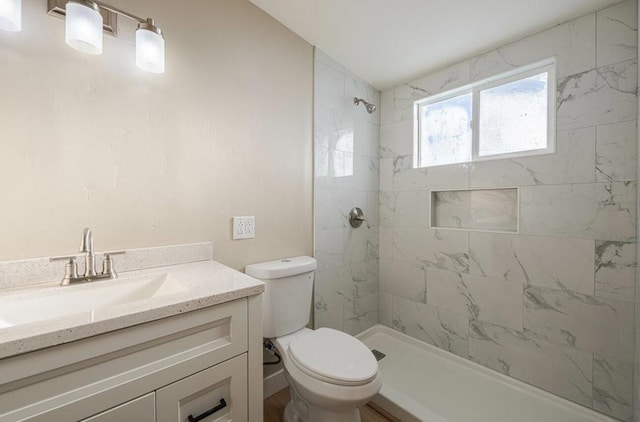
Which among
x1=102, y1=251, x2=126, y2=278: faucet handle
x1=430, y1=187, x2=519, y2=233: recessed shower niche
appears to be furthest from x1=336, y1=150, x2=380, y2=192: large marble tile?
x1=102, y1=251, x2=126, y2=278: faucet handle

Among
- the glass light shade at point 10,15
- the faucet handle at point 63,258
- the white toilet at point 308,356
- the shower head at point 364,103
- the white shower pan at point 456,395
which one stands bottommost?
the white shower pan at point 456,395

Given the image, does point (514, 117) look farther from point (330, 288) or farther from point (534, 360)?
Answer: point (330, 288)

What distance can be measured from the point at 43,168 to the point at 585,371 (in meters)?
2.72

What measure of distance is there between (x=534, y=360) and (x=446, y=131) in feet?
5.42

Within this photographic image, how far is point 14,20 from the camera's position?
78 cm

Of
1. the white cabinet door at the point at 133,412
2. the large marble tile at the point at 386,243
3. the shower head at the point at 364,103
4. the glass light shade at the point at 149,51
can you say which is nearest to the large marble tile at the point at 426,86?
the shower head at the point at 364,103

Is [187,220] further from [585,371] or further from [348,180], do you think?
[585,371]

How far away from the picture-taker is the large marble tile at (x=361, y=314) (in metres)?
2.08

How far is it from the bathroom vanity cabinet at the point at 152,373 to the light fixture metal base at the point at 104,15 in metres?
1.13

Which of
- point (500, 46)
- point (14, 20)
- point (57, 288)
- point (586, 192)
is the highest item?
point (500, 46)

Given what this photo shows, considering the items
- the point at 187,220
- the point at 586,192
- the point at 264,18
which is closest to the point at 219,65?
the point at 264,18

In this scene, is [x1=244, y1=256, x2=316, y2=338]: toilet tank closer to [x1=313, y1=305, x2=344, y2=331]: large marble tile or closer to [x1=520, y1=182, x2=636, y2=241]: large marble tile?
[x1=313, y1=305, x2=344, y2=331]: large marble tile

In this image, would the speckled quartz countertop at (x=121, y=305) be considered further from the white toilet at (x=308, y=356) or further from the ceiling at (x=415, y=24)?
the ceiling at (x=415, y=24)

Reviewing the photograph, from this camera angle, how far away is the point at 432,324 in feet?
6.61
